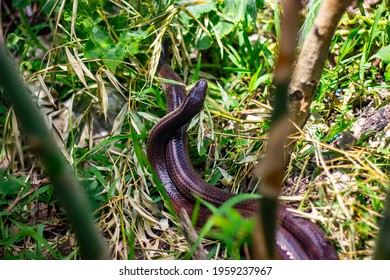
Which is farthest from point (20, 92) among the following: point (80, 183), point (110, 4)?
point (110, 4)

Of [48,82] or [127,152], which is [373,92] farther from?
[48,82]

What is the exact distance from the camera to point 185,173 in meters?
3.30

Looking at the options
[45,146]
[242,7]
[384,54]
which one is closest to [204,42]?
[242,7]

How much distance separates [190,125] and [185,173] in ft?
1.26

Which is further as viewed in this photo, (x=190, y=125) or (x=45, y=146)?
(x=190, y=125)

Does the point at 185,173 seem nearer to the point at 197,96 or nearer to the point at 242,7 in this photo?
the point at 197,96

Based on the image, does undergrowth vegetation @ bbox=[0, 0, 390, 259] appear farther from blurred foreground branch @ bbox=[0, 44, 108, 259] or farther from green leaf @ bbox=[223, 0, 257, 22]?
blurred foreground branch @ bbox=[0, 44, 108, 259]

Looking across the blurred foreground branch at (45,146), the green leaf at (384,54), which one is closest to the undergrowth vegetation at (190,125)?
the green leaf at (384,54)

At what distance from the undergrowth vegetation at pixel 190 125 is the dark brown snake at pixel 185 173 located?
0.28 ft

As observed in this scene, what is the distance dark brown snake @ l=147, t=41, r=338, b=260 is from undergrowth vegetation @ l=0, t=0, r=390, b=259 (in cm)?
8

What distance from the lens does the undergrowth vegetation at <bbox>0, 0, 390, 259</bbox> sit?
112 inches

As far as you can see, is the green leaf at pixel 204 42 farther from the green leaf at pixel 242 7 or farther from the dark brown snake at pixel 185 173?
the green leaf at pixel 242 7

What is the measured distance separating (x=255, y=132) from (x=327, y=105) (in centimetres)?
55

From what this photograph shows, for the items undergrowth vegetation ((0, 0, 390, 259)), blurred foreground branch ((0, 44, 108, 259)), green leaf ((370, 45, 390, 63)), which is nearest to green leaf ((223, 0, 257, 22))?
undergrowth vegetation ((0, 0, 390, 259))
